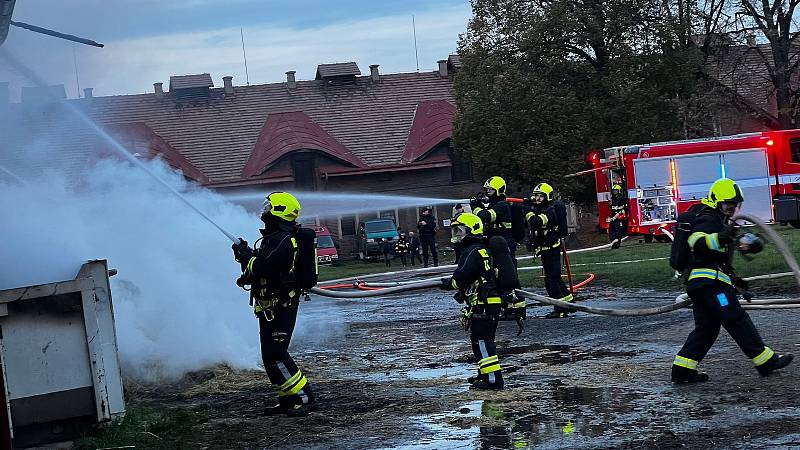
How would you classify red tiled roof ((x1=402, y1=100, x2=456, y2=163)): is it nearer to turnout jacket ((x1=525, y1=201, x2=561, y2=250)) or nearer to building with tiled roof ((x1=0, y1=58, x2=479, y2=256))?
building with tiled roof ((x1=0, y1=58, x2=479, y2=256))

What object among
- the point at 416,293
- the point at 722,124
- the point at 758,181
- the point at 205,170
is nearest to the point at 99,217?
the point at 416,293

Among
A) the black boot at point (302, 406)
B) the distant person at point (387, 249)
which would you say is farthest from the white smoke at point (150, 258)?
the distant person at point (387, 249)

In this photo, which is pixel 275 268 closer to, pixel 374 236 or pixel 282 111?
pixel 374 236

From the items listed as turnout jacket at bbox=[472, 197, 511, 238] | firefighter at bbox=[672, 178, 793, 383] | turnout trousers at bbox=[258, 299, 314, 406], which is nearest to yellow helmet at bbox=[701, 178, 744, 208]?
firefighter at bbox=[672, 178, 793, 383]

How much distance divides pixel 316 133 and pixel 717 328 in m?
37.6

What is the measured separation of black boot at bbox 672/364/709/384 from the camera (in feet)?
27.6

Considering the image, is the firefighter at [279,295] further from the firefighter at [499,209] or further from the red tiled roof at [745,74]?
the red tiled roof at [745,74]

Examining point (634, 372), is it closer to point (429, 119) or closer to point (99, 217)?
point (99, 217)

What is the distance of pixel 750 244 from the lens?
837 cm

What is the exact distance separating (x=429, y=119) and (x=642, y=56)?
545 inches

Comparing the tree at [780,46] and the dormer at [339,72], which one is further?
the dormer at [339,72]

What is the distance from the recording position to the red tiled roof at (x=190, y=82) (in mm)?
46844

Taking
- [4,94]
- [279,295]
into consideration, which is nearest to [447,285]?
[279,295]

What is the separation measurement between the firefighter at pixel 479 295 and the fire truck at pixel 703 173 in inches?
733
